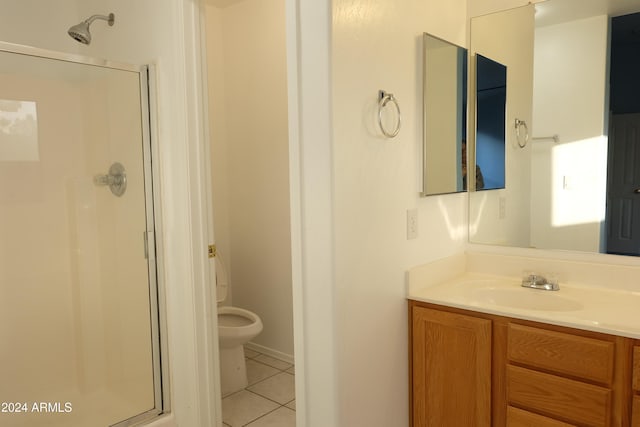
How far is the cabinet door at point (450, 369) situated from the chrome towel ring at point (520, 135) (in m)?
0.87

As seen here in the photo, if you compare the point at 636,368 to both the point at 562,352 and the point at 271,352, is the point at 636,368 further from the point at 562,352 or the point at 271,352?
the point at 271,352

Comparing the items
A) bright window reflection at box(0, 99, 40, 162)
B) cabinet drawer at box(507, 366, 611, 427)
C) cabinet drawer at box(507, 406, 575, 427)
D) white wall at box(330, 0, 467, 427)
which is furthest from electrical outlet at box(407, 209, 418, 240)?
bright window reflection at box(0, 99, 40, 162)

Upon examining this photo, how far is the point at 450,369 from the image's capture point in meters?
1.74

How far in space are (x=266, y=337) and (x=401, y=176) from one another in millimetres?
2008

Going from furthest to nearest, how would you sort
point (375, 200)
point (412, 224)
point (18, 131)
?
1. point (18, 131)
2. point (412, 224)
3. point (375, 200)

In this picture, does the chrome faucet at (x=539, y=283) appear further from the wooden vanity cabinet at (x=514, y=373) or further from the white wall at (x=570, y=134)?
the wooden vanity cabinet at (x=514, y=373)

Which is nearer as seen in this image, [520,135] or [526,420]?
[526,420]

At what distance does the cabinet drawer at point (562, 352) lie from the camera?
1.44 metres

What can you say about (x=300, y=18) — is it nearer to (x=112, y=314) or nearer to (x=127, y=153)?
(x=127, y=153)

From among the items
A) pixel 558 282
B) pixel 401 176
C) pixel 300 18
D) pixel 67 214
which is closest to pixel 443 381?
pixel 558 282

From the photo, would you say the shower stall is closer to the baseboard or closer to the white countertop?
the baseboard

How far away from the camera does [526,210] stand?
6.82ft

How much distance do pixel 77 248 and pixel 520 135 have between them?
7.89ft

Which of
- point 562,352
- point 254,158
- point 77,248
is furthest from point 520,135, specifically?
point 77,248
